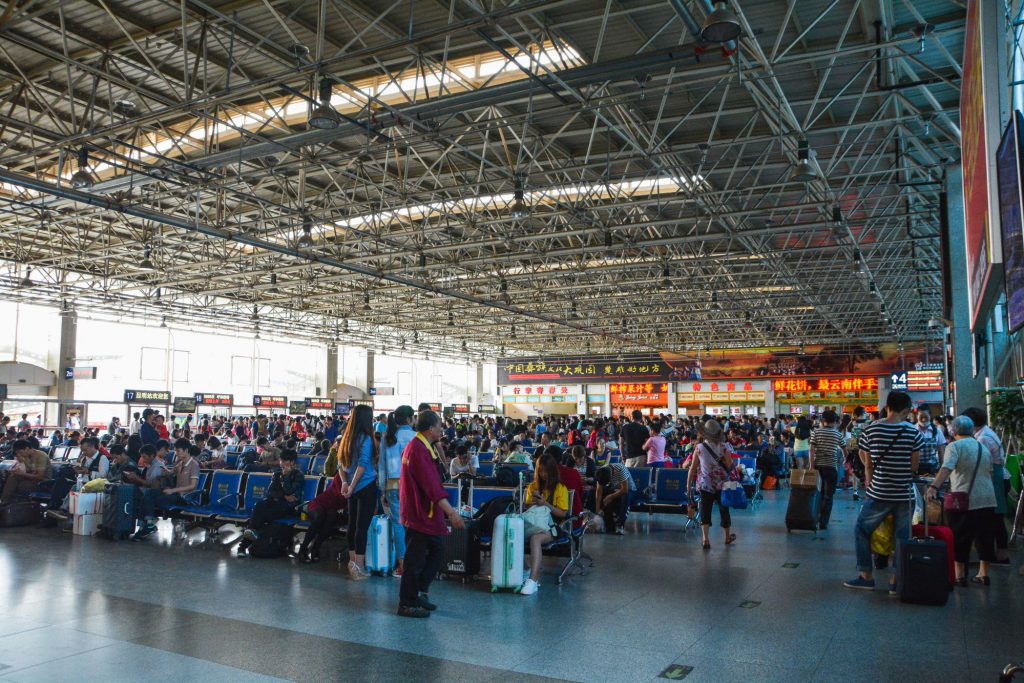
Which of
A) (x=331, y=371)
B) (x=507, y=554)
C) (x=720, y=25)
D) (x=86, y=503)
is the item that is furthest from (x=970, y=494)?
(x=331, y=371)

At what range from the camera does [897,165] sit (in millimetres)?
16688

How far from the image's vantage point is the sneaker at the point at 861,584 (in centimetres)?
683

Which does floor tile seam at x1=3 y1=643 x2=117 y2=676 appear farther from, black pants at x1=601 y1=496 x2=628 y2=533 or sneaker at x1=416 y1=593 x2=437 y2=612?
black pants at x1=601 y1=496 x2=628 y2=533

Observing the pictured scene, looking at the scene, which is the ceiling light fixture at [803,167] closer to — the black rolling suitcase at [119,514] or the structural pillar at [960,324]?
the structural pillar at [960,324]

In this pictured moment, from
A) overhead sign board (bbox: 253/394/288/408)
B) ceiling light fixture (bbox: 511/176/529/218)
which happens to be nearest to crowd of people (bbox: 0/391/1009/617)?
ceiling light fixture (bbox: 511/176/529/218)

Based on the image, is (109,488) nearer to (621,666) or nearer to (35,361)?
(621,666)

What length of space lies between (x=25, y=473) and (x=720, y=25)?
434 inches

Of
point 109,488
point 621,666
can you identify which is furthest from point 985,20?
point 109,488

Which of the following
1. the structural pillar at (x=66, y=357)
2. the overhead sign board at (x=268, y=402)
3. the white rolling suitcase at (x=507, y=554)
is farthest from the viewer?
the overhead sign board at (x=268, y=402)

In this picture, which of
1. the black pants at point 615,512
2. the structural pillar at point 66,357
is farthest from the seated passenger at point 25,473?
the structural pillar at point 66,357

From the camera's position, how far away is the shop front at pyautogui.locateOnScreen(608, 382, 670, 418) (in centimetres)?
4734

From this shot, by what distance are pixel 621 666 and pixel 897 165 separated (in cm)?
1549

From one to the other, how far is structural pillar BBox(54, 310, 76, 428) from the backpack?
28449 mm

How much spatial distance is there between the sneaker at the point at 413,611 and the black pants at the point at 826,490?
267 inches
